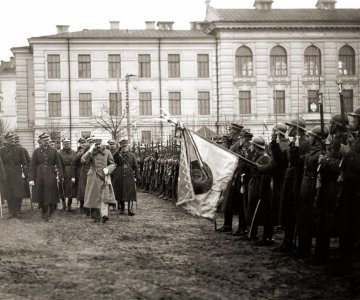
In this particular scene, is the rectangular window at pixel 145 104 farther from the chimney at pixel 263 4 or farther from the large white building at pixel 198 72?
the chimney at pixel 263 4

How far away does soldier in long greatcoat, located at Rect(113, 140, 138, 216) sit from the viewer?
16.9 metres

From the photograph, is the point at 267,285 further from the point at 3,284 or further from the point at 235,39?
the point at 235,39

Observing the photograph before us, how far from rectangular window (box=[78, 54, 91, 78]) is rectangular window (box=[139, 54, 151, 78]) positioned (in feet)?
12.9

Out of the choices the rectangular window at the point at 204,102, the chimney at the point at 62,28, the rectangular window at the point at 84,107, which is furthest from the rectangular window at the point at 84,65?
the rectangular window at the point at 204,102

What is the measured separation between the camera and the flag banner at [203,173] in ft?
37.9

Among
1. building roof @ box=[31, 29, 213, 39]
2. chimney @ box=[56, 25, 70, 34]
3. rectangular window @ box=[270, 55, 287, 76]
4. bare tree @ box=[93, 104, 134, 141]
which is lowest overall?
bare tree @ box=[93, 104, 134, 141]

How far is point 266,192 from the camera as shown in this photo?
443 inches

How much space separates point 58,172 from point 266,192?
6.60m

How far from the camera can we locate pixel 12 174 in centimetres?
1656

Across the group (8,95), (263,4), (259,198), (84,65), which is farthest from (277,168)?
(8,95)

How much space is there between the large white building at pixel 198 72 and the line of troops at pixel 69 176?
28764mm

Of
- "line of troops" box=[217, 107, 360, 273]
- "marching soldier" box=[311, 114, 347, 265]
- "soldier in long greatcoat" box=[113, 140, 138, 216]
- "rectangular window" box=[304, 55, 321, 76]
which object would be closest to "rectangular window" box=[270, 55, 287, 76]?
"rectangular window" box=[304, 55, 321, 76]

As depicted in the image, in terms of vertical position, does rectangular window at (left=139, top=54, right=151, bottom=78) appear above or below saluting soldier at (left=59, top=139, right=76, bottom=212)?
above

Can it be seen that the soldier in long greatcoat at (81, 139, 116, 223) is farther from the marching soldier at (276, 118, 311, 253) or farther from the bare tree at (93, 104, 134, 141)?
the bare tree at (93, 104, 134, 141)
